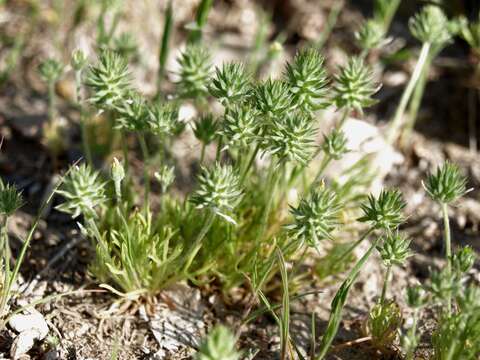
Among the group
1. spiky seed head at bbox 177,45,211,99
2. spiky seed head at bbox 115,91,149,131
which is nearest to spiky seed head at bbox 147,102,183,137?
spiky seed head at bbox 115,91,149,131

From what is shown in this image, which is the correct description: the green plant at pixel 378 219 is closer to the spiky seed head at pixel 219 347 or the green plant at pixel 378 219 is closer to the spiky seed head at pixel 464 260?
the spiky seed head at pixel 464 260

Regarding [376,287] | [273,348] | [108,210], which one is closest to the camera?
[273,348]

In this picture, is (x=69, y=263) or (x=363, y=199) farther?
(x=363, y=199)

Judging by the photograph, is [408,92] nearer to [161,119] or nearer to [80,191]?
[161,119]

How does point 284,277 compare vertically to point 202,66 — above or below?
below

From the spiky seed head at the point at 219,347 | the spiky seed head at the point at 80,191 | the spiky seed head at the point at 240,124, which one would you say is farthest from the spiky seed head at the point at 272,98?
the spiky seed head at the point at 219,347

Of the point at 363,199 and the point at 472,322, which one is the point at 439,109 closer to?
the point at 363,199

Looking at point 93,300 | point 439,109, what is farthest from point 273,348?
point 439,109
